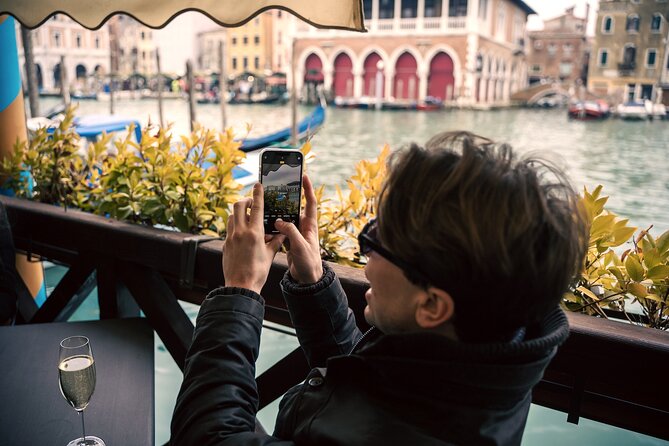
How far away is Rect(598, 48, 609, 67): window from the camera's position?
26416mm

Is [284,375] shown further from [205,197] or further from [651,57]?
[651,57]

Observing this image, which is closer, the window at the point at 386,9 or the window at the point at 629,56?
the window at the point at 629,56

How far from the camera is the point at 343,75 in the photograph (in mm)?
39375

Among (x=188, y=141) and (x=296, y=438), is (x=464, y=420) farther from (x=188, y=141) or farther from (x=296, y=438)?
(x=188, y=141)

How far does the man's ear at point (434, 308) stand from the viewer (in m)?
0.58

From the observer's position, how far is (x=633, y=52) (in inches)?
977

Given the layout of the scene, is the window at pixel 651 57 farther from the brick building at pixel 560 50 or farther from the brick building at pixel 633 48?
the brick building at pixel 560 50

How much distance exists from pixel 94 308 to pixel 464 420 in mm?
3285

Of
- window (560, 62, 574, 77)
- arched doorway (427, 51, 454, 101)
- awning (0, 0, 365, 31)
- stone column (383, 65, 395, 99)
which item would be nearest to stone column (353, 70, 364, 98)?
stone column (383, 65, 395, 99)

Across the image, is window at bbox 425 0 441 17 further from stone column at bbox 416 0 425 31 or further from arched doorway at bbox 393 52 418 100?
arched doorway at bbox 393 52 418 100

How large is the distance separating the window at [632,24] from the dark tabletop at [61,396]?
2762 cm

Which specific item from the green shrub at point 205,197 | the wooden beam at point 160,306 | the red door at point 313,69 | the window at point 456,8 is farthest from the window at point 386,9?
the wooden beam at point 160,306

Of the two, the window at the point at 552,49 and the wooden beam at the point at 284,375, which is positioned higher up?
the window at the point at 552,49

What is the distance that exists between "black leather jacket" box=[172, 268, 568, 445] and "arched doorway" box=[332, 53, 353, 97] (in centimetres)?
3912
